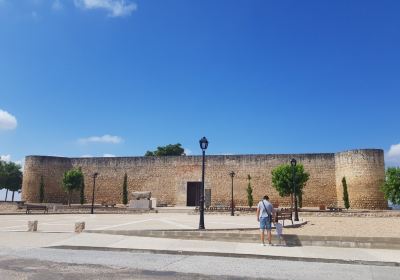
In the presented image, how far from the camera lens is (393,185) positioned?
93.5ft

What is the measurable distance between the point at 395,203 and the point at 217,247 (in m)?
24.0

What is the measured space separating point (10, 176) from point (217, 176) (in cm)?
2778

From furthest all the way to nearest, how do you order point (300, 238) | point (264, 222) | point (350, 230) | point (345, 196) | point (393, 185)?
point (345, 196) → point (393, 185) → point (350, 230) → point (300, 238) → point (264, 222)

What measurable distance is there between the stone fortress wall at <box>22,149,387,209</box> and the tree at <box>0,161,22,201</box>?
30.3ft

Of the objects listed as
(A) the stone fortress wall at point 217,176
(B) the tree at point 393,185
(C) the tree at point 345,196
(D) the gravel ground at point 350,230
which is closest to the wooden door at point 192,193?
(A) the stone fortress wall at point 217,176

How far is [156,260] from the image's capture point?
7.65 metres

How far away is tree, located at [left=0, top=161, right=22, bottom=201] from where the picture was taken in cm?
4716

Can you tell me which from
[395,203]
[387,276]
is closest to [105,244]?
[387,276]

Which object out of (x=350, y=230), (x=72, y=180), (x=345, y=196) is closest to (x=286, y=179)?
(x=345, y=196)

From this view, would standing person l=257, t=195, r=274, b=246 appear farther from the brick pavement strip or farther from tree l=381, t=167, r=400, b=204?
Answer: tree l=381, t=167, r=400, b=204

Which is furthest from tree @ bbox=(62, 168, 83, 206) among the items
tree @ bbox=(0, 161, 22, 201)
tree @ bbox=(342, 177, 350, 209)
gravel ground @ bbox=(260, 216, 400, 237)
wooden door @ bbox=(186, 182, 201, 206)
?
gravel ground @ bbox=(260, 216, 400, 237)

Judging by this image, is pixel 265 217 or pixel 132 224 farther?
pixel 132 224

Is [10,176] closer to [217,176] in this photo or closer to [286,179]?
[217,176]

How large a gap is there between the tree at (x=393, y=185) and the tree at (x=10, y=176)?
42.3 metres
